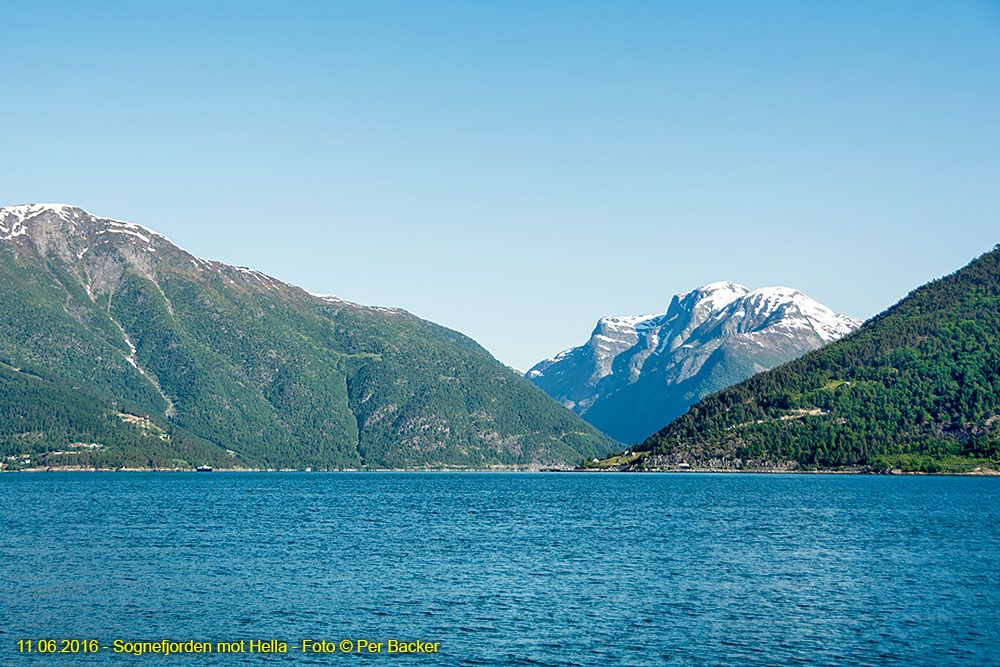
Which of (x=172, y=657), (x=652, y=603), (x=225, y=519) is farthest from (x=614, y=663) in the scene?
(x=225, y=519)

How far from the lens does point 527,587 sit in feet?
240

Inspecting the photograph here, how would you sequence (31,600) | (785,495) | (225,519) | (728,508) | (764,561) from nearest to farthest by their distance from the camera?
(31,600) < (764,561) < (225,519) < (728,508) < (785,495)

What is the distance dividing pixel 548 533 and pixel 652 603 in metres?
48.5

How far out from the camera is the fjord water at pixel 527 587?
5469cm

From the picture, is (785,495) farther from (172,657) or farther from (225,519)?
(172,657)

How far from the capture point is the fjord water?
179 ft

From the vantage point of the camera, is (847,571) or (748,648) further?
(847,571)

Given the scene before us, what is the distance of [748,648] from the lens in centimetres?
5400

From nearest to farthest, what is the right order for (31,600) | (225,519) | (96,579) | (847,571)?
(31,600), (96,579), (847,571), (225,519)

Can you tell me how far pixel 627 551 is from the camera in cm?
9638

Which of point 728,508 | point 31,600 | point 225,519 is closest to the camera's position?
point 31,600

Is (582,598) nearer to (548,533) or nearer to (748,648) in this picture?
(748,648)

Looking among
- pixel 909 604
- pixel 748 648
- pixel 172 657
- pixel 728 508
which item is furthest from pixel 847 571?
pixel 728 508

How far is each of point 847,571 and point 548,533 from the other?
136 ft
